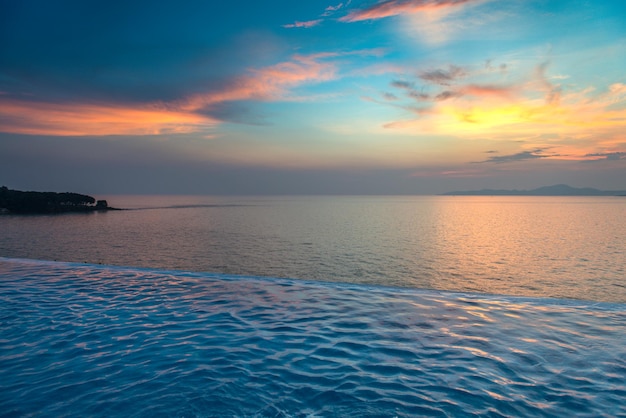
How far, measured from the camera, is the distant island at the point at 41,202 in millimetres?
93375

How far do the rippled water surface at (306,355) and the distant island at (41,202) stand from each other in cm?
10364

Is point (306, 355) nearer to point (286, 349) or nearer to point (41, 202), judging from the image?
point (286, 349)

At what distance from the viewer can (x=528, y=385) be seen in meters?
5.57

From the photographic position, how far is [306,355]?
663 centimetres

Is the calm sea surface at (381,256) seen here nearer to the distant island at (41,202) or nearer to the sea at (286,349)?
the sea at (286,349)

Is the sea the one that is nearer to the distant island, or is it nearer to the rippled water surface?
the rippled water surface

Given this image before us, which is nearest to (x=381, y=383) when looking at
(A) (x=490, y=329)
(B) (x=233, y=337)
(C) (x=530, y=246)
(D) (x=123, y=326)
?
(B) (x=233, y=337)

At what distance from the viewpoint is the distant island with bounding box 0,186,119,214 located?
306 ft

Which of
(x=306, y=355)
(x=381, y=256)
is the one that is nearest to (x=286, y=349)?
(x=306, y=355)

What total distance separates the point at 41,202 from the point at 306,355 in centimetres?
11337

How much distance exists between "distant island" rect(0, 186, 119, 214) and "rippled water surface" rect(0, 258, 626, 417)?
340 ft

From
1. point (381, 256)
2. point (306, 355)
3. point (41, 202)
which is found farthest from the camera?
point (41, 202)

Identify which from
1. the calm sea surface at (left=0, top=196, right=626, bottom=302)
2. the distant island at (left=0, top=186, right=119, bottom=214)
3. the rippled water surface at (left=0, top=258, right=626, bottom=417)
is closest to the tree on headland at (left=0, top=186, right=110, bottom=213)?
the distant island at (left=0, top=186, right=119, bottom=214)

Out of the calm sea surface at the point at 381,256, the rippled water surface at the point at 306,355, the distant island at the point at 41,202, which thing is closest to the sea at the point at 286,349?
the rippled water surface at the point at 306,355
